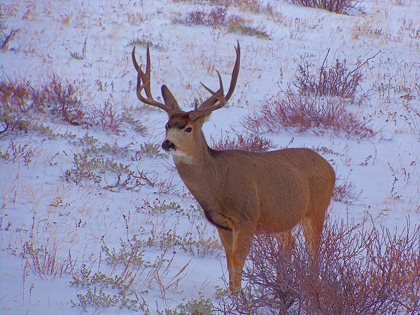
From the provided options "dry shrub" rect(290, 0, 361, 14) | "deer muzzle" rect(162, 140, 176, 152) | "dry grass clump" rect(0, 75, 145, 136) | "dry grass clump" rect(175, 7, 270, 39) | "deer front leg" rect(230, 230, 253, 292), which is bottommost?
"dry grass clump" rect(0, 75, 145, 136)

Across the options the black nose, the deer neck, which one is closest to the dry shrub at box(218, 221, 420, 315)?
the deer neck

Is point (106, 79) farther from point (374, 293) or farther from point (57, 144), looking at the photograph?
point (374, 293)

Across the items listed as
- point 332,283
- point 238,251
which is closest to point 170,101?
point 238,251

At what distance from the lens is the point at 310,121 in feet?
36.1

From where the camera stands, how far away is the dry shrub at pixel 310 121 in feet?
35.7

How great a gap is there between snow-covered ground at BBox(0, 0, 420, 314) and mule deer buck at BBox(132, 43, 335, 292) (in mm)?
575

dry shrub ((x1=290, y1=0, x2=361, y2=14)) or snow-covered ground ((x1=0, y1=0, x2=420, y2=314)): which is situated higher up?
dry shrub ((x1=290, y1=0, x2=361, y2=14))

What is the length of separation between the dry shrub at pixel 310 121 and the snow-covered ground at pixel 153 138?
0.17 m

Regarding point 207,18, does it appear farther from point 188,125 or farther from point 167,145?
point 167,145

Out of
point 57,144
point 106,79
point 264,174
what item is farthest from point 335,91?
point 264,174

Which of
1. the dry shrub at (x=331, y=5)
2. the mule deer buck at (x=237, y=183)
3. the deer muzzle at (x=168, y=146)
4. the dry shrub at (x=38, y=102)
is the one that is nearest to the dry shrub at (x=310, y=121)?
the dry shrub at (x=38, y=102)

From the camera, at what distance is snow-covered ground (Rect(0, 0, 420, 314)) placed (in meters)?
5.51

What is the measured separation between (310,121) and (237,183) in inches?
221

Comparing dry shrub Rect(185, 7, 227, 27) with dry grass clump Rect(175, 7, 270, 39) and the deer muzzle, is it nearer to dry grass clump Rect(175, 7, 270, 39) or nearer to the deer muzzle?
dry grass clump Rect(175, 7, 270, 39)
